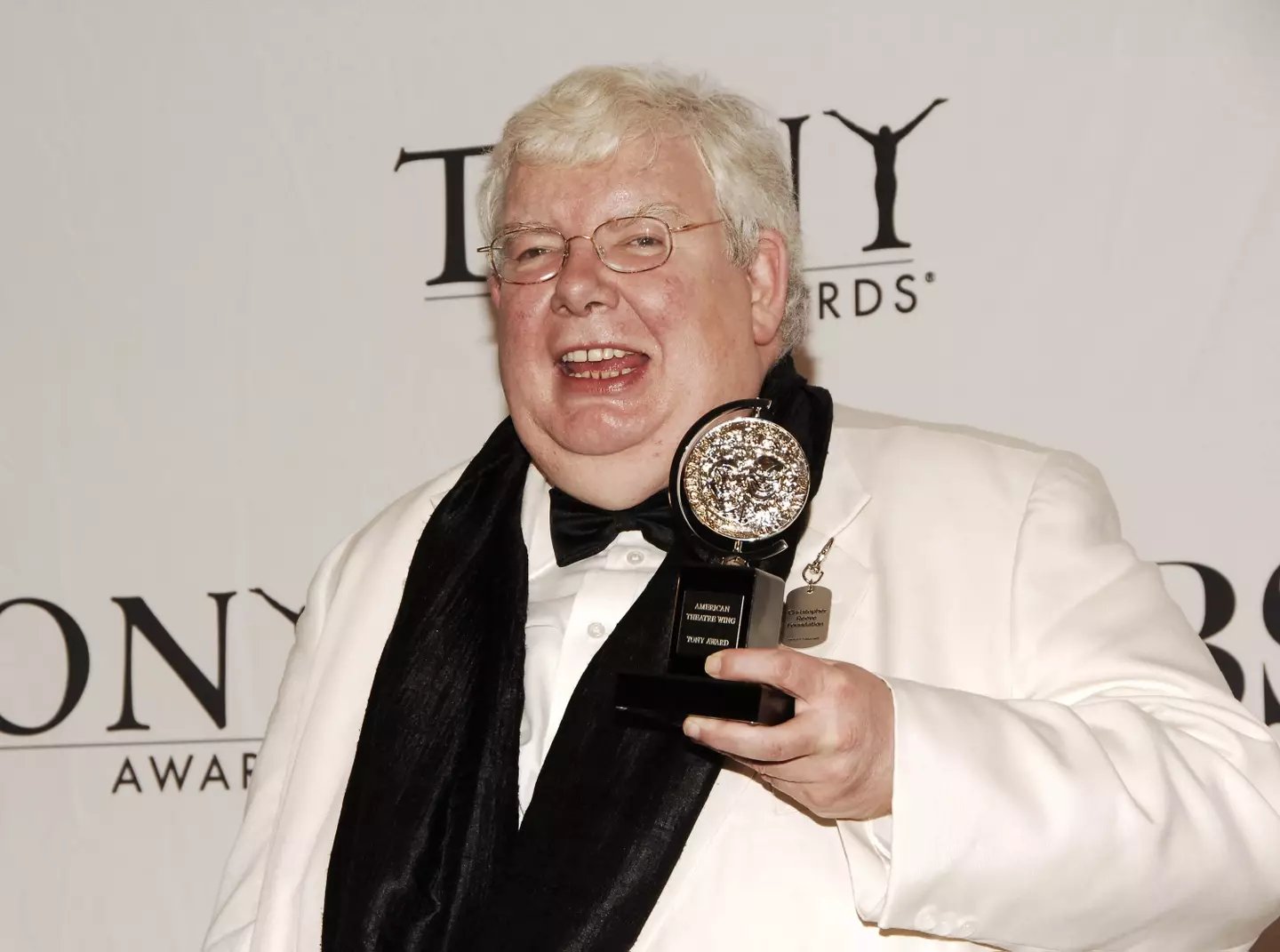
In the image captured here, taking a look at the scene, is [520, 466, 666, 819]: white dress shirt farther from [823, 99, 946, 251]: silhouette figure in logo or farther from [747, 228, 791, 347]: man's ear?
[823, 99, 946, 251]: silhouette figure in logo

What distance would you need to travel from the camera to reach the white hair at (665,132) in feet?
7.68

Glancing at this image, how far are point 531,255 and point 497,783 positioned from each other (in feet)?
2.72

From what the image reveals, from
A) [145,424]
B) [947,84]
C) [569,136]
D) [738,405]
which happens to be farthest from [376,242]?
[738,405]

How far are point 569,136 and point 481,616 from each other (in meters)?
0.78

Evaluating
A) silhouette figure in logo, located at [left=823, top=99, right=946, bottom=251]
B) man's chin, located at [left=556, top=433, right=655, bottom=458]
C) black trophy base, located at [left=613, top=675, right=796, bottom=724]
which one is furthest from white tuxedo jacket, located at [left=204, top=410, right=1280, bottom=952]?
silhouette figure in logo, located at [left=823, top=99, right=946, bottom=251]

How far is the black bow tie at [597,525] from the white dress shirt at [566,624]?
1.4 inches

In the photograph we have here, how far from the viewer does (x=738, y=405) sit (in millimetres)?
1848

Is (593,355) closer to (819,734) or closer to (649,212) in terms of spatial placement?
(649,212)

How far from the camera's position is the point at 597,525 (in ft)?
7.80

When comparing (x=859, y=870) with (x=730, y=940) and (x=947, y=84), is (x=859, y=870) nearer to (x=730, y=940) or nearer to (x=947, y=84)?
(x=730, y=940)

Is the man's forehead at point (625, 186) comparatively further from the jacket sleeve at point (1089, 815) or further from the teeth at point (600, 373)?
the jacket sleeve at point (1089, 815)

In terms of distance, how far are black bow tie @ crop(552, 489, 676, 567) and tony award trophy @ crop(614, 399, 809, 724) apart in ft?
1.30

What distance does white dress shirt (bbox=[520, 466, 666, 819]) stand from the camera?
2285 mm

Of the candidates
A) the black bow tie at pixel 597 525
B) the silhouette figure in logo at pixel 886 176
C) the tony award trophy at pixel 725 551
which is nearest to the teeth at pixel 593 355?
the black bow tie at pixel 597 525
